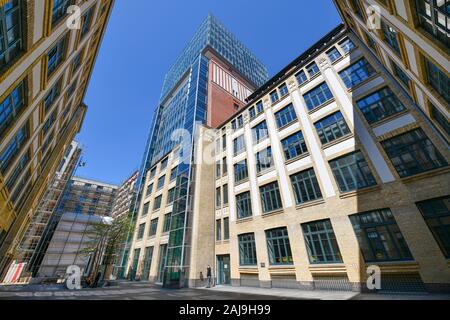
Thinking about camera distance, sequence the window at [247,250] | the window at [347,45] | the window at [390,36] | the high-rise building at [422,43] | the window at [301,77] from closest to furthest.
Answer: the high-rise building at [422,43], the window at [390,36], the window at [347,45], the window at [247,250], the window at [301,77]

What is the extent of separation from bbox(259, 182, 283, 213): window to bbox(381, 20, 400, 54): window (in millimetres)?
13218

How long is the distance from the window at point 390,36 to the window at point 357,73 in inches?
178

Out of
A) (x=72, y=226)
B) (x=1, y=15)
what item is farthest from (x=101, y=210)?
(x=1, y=15)

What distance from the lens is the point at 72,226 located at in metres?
45.5

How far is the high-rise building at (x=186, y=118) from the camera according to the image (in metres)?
23.3

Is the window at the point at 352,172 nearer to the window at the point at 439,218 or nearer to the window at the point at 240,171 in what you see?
the window at the point at 439,218

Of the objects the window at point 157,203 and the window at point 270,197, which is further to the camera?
the window at point 157,203

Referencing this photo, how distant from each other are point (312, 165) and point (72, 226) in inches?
2123

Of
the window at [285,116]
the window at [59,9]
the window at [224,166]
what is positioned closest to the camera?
the window at [59,9]

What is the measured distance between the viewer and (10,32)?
8.23 m

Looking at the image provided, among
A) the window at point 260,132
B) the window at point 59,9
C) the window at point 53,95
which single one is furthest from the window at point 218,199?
the window at point 59,9

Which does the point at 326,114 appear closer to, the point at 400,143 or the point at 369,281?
the point at 400,143

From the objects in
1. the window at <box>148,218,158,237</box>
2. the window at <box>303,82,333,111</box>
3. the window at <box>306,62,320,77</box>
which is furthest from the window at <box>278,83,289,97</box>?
the window at <box>148,218,158,237</box>

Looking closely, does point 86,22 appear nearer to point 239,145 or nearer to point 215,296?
point 239,145
